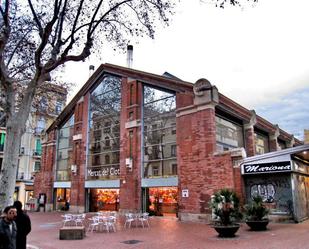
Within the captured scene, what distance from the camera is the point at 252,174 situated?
15.3 meters

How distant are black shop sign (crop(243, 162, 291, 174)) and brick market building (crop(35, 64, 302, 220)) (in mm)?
542

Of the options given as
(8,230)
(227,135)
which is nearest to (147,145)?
(227,135)

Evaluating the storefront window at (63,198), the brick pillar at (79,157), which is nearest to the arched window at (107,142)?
the brick pillar at (79,157)

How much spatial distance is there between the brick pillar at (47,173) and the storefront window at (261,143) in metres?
17.4

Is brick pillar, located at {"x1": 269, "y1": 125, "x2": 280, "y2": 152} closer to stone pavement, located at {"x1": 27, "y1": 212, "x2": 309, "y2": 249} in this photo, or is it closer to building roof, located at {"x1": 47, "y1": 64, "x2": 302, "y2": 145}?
building roof, located at {"x1": 47, "y1": 64, "x2": 302, "y2": 145}

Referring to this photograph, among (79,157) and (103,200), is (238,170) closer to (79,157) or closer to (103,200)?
(103,200)

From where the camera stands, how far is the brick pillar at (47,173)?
1051 inches

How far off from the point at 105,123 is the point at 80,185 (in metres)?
5.20

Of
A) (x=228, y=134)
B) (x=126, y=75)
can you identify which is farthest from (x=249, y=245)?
(x=126, y=75)

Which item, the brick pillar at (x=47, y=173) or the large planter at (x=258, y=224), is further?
the brick pillar at (x=47, y=173)

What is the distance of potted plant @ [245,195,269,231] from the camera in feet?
39.8

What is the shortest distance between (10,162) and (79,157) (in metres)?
16.7

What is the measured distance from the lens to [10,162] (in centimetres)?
802

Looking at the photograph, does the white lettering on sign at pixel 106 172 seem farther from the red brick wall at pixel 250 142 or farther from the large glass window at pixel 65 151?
the red brick wall at pixel 250 142
